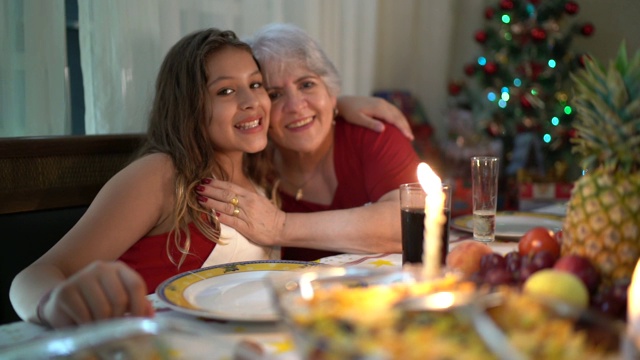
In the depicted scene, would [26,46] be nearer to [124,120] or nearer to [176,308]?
[124,120]

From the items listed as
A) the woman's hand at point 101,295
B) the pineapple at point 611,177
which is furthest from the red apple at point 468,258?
the woman's hand at point 101,295

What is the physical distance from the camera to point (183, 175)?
161 cm

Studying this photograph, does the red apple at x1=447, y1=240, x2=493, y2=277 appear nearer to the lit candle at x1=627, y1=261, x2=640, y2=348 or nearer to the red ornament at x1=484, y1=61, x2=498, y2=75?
the lit candle at x1=627, y1=261, x2=640, y2=348

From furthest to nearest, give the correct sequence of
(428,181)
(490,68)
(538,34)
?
(490,68) → (538,34) → (428,181)

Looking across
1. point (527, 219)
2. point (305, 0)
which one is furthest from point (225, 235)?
point (305, 0)

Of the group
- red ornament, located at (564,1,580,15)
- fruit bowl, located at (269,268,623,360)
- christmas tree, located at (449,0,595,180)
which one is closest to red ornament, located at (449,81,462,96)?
christmas tree, located at (449,0,595,180)

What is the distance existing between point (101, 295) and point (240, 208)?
2.64 ft

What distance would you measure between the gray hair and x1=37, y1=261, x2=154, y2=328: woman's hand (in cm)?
116

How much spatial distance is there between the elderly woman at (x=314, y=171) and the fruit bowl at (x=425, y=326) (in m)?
0.92

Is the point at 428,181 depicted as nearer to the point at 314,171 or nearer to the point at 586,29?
the point at 314,171

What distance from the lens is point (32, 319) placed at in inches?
38.8

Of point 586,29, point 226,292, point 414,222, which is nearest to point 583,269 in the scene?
point 414,222

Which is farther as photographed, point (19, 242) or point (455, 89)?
point (455, 89)

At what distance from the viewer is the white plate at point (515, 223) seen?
1593 millimetres
